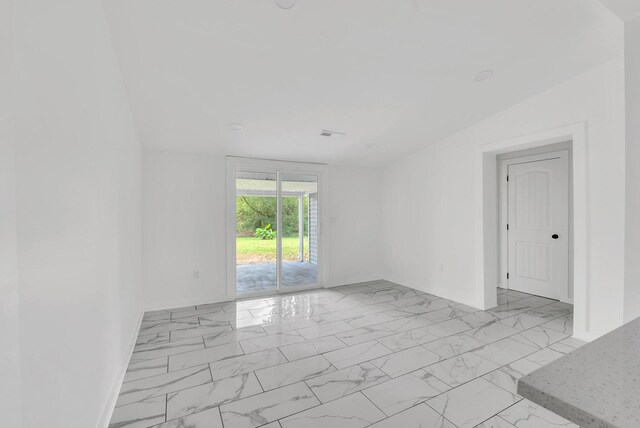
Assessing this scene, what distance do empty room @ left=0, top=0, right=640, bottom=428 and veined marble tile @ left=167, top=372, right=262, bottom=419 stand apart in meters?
0.02

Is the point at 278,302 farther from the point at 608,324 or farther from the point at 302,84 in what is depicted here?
the point at 608,324

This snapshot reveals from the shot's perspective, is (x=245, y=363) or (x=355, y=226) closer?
(x=245, y=363)

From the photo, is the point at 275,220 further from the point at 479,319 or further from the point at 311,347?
the point at 479,319

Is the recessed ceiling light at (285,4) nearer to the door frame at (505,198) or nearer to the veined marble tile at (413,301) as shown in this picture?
the veined marble tile at (413,301)

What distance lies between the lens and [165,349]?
282 centimetres

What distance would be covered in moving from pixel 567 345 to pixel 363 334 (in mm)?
1961

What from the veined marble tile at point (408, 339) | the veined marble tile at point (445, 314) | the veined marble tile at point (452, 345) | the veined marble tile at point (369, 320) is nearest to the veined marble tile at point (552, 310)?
the veined marble tile at point (445, 314)

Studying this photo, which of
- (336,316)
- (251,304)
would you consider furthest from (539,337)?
(251,304)

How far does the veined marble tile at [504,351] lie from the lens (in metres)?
Result: 2.58

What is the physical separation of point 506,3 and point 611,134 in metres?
1.80

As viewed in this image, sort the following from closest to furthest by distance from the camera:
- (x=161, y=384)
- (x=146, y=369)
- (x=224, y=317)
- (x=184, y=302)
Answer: (x=161, y=384)
(x=146, y=369)
(x=224, y=317)
(x=184, y=302)

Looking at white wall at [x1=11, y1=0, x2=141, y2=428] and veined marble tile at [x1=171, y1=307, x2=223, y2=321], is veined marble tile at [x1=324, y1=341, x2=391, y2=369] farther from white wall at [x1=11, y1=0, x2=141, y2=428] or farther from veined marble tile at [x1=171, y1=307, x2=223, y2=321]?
veined marble tile at [x1=171, y1=307, x2=223, y2=321]

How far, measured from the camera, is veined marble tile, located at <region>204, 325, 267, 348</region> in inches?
117

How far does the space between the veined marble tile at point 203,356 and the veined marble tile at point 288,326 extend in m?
0.48
